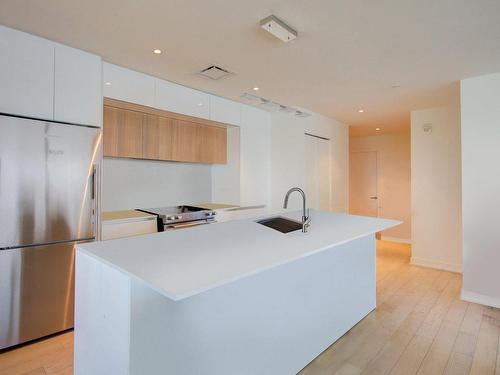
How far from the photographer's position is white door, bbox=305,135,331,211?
4687mm

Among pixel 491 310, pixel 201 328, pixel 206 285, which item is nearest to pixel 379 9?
pixel 206 285

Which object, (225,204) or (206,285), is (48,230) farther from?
(225,204)

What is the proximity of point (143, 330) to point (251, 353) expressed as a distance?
2.53 ft

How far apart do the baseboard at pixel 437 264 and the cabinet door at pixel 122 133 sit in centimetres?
443

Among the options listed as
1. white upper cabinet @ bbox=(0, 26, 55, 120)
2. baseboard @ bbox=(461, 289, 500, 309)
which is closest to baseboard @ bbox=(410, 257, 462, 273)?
baseboard @ bbox=(461, 289, 500, 309)

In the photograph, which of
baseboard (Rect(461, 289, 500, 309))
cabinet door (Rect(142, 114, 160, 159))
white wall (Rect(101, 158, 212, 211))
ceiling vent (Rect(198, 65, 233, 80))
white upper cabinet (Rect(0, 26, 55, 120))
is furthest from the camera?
white wall (Rect(101, 158, 212, 211))

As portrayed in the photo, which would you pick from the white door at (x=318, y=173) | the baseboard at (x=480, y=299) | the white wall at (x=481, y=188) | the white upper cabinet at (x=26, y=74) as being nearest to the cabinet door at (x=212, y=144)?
the white door at (x=318, y=173)

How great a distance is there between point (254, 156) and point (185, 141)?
3.74ft

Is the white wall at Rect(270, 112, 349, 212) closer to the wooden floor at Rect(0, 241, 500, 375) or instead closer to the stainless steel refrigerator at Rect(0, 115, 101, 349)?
the wooden floor at Rect(0, 241, 500, 375)

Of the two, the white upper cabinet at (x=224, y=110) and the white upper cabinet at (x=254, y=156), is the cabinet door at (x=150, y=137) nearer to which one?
the white upper cabinet at (x=224, y=110)

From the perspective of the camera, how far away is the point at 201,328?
1427mm

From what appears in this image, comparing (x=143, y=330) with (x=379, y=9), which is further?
(x=379, y=9)

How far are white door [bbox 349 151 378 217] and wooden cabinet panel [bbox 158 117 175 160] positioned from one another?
16.4ft

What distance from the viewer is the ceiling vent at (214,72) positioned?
9.65 ft
